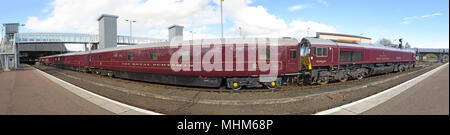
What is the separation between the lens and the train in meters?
8.38

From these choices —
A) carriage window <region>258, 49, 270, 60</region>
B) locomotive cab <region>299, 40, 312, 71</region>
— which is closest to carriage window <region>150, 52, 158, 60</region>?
carriage window <region>258, 49, 270, 60</region>

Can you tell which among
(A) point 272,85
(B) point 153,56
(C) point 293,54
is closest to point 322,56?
(C) point 293,54

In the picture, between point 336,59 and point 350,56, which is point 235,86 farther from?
point 350,56

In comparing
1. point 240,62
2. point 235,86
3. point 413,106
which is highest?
point 240,62

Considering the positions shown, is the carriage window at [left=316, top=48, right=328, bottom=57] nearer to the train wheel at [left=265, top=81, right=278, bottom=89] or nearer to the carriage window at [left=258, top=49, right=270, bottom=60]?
the train wheel at [left=265, top=81, right=278, bottom=89]

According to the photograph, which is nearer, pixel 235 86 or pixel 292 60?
pixel 235 86

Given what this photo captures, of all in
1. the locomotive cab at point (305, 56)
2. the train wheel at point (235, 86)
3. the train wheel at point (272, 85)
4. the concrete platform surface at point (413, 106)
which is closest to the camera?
the concrete platform surface at point (413, 106)

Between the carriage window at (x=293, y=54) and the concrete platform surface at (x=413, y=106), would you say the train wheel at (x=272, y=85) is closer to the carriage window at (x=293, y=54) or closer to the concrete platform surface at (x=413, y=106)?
the carriage window at (x=293, y=54)

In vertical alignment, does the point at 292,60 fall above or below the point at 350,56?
below

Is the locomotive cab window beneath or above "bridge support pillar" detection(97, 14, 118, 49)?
beneath

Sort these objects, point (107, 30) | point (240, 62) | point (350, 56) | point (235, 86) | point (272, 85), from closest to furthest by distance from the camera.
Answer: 1. point (240, 62)
2. point (235, 86)
3. point (272, 85)
4. point (350, 56)
5. point (107, 30)

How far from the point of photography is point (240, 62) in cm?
830

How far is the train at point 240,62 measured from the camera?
838 cm

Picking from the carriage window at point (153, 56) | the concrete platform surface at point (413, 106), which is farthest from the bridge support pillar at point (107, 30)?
the concrete platform surface at point (413, 106)
